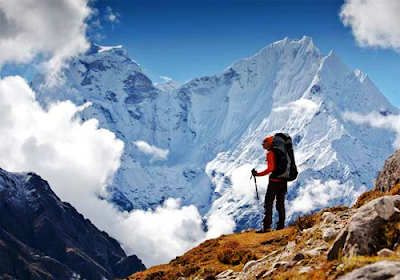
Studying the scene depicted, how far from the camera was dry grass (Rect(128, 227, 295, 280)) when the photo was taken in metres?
19.5

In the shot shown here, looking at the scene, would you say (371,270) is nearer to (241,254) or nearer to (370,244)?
(370,244)

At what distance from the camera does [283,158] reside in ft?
73.8

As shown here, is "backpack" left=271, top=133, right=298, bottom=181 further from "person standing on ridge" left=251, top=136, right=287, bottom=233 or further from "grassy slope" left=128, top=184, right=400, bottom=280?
"grassy slope" left=128, top=184, right=400, bottom=280

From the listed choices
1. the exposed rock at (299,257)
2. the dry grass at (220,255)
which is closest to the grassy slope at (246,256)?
the dry grass at (220,255)

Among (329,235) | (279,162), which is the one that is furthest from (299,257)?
(279,162)

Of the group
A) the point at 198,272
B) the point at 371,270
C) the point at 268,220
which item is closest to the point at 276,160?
the point at 268,220

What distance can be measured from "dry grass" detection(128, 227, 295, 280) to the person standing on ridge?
0.97m

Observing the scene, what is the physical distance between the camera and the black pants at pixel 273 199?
76.1 feet

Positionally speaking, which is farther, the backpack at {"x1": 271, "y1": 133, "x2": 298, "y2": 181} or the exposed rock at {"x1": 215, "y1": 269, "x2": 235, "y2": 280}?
the backpack at {"x1": 271, "y1": 133, "x2": 298, "y2": 181}

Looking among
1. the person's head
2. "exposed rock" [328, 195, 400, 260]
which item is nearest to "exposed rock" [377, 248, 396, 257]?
"exposed rock" [328, 195, 400, 260]

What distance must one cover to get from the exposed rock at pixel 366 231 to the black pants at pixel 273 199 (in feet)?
36.6

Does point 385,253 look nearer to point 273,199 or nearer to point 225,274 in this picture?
point 225,274

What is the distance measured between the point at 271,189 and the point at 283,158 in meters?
1.59

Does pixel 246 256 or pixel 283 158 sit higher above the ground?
pixel 283 158
